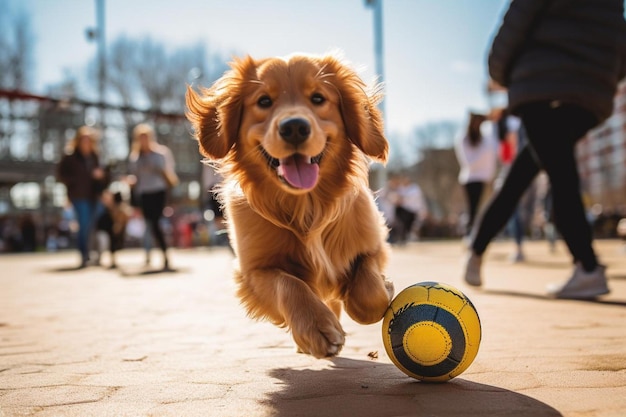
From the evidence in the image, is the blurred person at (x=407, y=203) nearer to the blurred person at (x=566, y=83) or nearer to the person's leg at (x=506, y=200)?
the person's leg at (x=506, y=200)

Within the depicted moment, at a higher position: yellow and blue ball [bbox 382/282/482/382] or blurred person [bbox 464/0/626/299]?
blurred person [bbox 464/0/626/299]

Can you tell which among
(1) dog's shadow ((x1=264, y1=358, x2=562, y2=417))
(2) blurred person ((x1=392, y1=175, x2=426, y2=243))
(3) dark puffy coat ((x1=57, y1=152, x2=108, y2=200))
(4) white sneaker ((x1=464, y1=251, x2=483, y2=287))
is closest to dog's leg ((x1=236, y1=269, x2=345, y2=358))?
(1) dog's shadow ((x1=264, y1=358, x2=562, y2=417))

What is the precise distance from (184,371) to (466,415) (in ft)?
4.32

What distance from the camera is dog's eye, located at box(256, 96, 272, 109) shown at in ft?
10.4

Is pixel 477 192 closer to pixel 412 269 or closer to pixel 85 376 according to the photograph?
pixel 412 269

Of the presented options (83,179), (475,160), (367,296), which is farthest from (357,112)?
(83,179)

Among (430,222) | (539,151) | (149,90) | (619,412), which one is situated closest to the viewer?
(619,412)

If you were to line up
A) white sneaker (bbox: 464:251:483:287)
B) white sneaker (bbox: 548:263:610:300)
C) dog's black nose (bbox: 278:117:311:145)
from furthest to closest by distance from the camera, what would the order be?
white sneaker (bbox: 464:251:483:287) → white sneaker (bbox: 548:263:610:300) → dog's black nose (bbox: 278:117:311:145)

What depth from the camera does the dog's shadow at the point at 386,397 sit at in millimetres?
1994

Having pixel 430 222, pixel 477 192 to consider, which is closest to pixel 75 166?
pixel 477 192

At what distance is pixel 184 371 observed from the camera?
2748mm

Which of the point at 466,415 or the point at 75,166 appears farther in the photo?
the point at 75,166

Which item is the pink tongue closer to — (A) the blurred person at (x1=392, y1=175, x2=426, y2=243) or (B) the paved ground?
(B) the paved ground

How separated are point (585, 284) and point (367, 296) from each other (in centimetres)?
261
